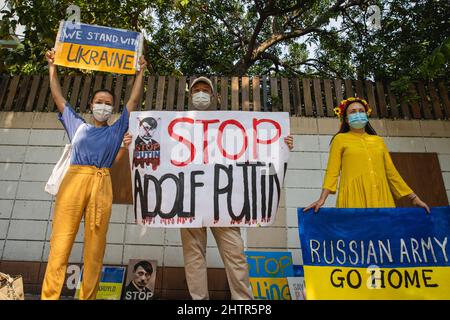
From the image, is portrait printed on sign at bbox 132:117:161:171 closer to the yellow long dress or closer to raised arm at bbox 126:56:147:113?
raised arm at bbox 126:56:147:113

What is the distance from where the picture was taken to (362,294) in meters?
2.23

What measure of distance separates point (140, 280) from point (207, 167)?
1.77 m

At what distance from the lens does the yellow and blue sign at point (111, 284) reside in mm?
3586

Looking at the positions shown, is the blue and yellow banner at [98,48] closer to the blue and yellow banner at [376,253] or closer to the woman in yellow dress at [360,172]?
the woman in yellow dress at [360,172]

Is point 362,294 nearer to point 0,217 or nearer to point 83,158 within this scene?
point 83,158

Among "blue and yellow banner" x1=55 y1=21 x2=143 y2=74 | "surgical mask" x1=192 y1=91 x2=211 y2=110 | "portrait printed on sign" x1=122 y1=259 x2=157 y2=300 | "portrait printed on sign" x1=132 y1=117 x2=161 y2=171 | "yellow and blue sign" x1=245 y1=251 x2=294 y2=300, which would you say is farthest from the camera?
"portrait printed on sign" x1=122 y1=259 x2=157 y2=300

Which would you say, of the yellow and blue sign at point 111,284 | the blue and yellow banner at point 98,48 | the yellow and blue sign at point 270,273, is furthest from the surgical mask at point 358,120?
the yellow and blue sign at point 111,284

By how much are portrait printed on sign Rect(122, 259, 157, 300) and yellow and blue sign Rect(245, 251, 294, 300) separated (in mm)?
1084

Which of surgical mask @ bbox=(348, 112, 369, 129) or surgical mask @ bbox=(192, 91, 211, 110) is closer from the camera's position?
surgical mask @ bbox=(348, 112, 369, 129)

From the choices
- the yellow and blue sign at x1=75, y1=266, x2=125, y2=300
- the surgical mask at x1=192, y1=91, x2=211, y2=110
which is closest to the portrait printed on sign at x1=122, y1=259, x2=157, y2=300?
the yellow and blue sign at x1=75, y1=266, x2=125, y2=300

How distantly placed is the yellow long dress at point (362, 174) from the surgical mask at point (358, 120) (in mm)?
75

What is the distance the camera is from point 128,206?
4.16 meters

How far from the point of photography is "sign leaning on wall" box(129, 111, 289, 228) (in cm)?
267

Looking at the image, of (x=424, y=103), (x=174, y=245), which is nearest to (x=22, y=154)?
(x=174, y=245)
